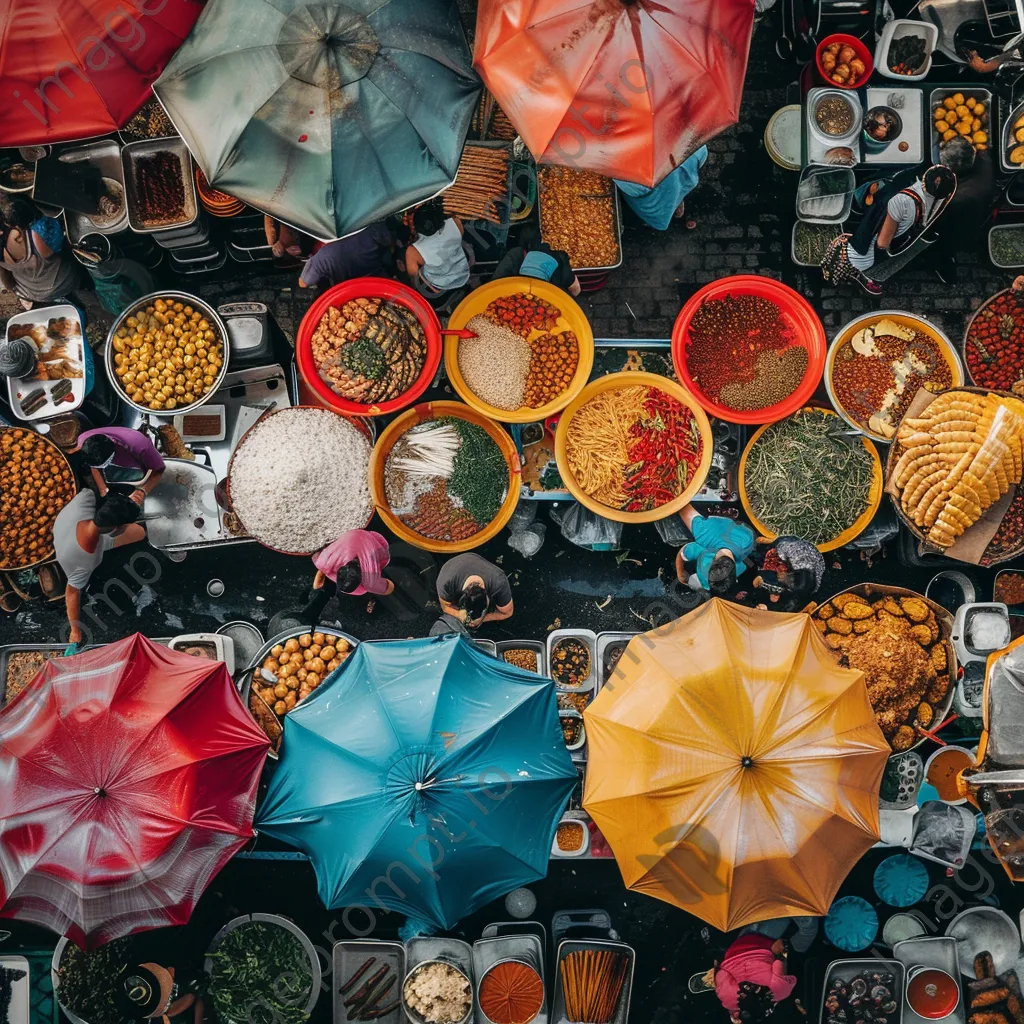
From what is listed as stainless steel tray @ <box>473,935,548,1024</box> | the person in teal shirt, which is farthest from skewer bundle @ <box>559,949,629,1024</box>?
the person in teal shirt

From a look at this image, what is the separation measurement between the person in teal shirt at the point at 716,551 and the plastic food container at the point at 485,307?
1.27 metres

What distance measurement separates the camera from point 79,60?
18.6 feet

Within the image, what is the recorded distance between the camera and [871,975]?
22.0 ft

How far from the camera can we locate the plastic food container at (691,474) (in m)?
6.65

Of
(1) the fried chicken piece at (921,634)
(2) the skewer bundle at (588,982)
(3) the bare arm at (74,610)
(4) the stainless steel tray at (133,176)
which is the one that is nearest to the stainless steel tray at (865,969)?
(2) the skewer bundle at (588,982)

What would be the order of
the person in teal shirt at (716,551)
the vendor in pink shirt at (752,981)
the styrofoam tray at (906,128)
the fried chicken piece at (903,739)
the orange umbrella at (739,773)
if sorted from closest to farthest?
the orange umbrella at (739,773) < the person in teal shirt at (716,551) < the fried chicken piece at (903,739) < the vendor in pink shirt at (752,981) < the styrofoam tray at (906,128)

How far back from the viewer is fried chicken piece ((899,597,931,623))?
259 inches

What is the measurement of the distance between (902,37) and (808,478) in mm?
3484

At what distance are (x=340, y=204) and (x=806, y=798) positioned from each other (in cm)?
446

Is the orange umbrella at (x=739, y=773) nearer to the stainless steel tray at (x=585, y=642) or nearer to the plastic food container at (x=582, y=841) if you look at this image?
the stainless steel tray at (x=585, y=642)

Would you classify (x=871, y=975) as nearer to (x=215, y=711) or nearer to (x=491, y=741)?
(x=491, y=741)

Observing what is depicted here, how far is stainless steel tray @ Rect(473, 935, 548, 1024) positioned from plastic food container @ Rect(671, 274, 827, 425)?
337cm

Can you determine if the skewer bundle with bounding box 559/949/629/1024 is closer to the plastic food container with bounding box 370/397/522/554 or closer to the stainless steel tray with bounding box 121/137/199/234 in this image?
the plastic food container with bounding box 370/397/522/554

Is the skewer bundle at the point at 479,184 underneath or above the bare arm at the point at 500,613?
above
